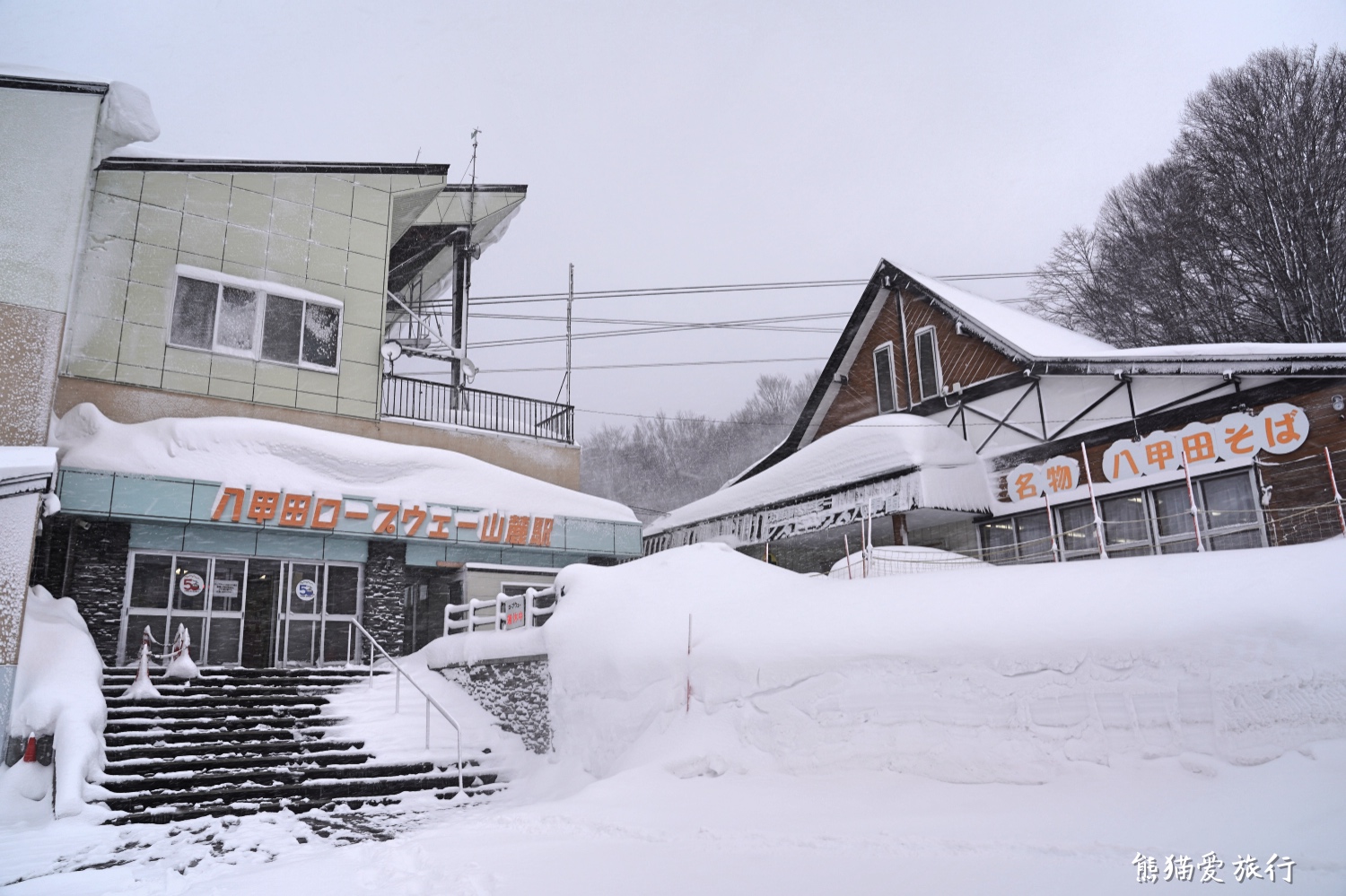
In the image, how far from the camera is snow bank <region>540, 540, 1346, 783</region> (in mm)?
6551

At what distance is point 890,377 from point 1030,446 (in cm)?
497

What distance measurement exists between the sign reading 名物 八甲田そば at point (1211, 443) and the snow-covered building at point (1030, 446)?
0.02m

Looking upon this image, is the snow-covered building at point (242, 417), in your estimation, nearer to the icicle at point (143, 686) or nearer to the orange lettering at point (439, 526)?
the orange lettering at point (439, 526)

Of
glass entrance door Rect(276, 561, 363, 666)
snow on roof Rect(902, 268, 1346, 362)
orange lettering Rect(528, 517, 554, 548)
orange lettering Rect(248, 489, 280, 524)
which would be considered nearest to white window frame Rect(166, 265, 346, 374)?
orange lettering Rect(248, 489, 280, 524)

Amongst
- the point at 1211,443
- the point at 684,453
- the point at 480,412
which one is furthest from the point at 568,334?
the point at 684,453

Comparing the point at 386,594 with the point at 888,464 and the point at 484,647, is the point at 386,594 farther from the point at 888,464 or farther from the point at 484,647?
the point at 888,464

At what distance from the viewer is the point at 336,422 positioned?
18.8 meters

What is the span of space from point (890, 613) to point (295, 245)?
16127mm

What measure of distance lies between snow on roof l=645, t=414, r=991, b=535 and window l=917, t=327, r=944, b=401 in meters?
1.07

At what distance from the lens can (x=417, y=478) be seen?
60.1 feet

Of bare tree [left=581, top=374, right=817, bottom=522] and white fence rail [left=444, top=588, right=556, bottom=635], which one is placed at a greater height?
bare tree [left=581, top=374, right=817, bottom=522]

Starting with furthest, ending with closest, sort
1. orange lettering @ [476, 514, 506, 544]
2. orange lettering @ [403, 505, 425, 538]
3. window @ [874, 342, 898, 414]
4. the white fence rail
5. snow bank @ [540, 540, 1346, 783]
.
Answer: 1. window @ [874, 342, 898, 414]
2. orange lettering @ [476, 514, 506, 544]
3. orange lettering @ [403, 505, 425, 538]
4. the white fence rail
5. snow bank @ [540, 540, 1346, 783]

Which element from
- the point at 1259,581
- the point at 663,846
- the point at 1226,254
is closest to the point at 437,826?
the point at 663,846

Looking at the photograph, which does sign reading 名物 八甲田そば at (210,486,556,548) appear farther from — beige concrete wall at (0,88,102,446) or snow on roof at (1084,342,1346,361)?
snow on roof at (1084,342,1346,361)
